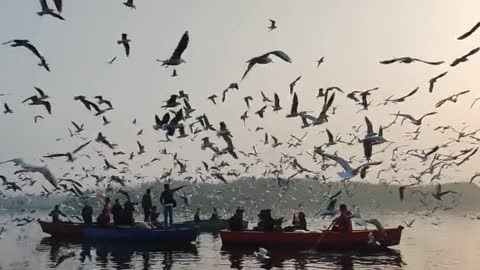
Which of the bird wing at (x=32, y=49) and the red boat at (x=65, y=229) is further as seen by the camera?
the red boat at (x=65, y=229)

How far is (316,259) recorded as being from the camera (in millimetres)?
31500

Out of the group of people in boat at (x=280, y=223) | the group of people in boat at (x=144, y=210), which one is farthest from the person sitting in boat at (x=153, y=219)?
the group of people in boat at (x=280, y=223)

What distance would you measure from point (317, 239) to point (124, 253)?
9178 mm

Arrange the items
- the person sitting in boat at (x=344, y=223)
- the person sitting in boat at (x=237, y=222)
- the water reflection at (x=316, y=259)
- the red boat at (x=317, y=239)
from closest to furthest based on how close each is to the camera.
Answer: the water reflection at (x=316, y=259), the person sitting in boat at (x=344, y=223), the red boat at (x=317, y=239), the person sitting in boat at (x=237, y=222)

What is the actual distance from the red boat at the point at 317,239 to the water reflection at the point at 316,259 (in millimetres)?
348

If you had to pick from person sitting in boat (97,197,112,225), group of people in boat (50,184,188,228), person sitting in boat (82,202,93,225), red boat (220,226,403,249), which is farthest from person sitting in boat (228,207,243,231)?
person sitting in boat (82,202,93,225)

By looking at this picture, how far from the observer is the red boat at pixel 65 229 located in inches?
1630

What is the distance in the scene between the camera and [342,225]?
33000mm

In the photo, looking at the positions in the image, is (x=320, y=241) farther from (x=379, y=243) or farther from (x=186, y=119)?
(x=186, y=119)

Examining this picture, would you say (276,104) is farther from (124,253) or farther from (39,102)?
(124,253)

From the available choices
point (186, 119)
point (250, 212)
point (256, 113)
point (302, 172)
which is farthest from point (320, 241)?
point (250, 212)

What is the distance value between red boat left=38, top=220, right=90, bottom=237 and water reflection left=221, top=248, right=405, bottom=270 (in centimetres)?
1048

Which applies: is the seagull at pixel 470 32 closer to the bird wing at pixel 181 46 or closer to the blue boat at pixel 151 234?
the bird wing at pixel 181 46

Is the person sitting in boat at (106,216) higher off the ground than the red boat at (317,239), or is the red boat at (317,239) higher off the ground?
the person sitting in boat at (106,216)
